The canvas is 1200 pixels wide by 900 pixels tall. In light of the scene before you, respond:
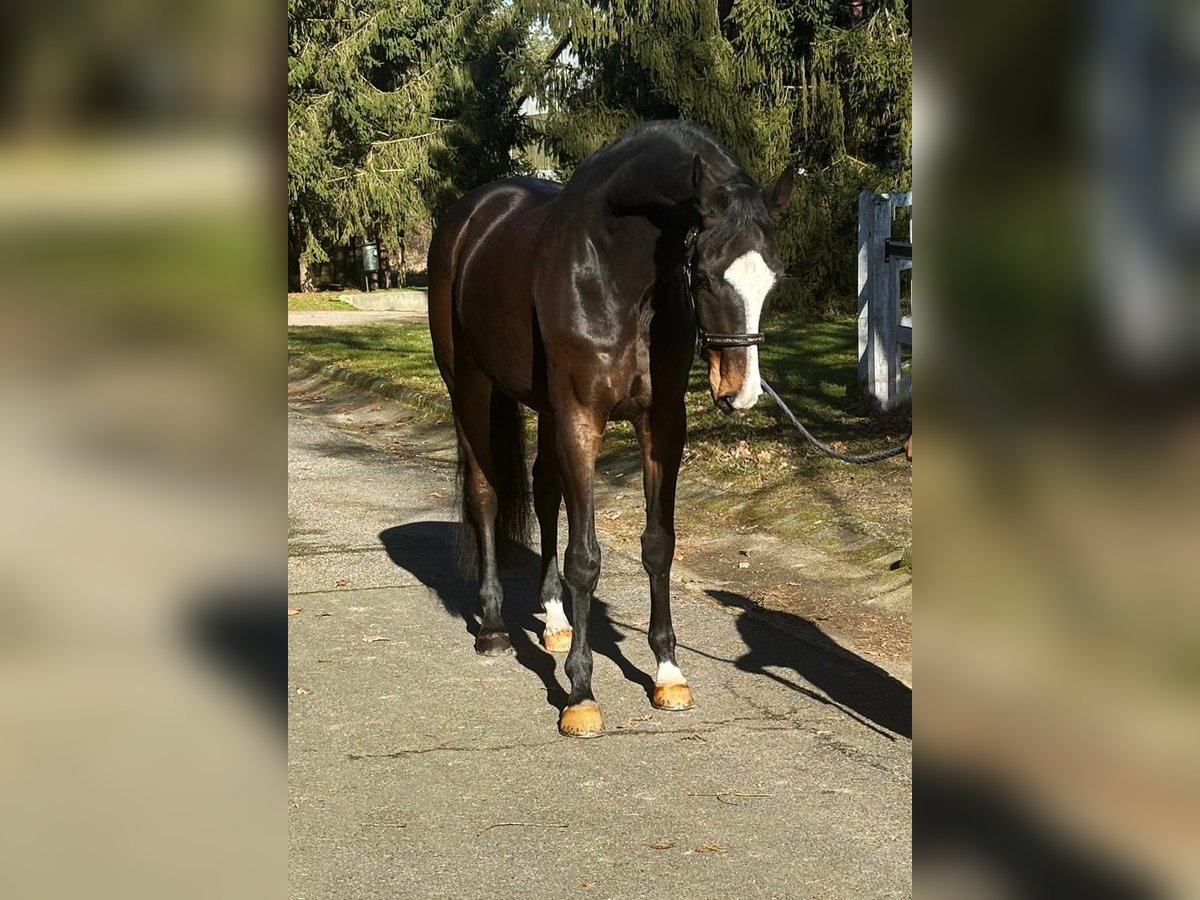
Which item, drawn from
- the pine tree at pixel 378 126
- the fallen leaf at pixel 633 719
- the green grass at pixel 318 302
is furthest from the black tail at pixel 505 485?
the pine tree at pixel 378 126

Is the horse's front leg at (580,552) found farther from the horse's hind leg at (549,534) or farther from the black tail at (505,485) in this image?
the black tail at (505,485)

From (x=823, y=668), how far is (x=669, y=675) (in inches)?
29.5

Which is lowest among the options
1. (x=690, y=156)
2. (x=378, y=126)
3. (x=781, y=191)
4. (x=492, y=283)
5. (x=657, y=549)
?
(x=657, y=549)

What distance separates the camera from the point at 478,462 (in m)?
6.84

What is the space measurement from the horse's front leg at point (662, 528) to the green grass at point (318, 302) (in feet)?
68.5

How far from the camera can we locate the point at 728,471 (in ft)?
31.7

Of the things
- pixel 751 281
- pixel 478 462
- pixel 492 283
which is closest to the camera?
pixel 751 281

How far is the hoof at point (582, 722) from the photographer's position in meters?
5.26

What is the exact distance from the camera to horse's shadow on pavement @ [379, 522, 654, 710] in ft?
20.3

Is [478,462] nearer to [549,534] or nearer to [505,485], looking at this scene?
[505,485]

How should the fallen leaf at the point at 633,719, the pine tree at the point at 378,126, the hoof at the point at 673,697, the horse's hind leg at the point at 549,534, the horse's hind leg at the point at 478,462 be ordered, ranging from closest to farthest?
the fallen leaf at the point at 633,719, the hoof at the point at 673,697, the horse's hind leg at the point at 549,534, the horse's hind leg at the point at 478,462, the pine tree at the point at 378,126

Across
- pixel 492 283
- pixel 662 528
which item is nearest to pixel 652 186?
pixel 492 283

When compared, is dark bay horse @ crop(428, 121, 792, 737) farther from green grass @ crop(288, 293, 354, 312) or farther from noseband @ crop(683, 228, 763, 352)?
green grass @ crop(288, 293, 354, 312)
